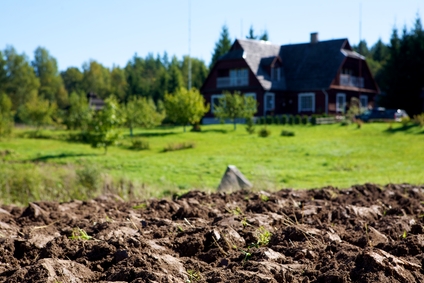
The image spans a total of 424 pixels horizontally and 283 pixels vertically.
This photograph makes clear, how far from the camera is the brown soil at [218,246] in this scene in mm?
3240

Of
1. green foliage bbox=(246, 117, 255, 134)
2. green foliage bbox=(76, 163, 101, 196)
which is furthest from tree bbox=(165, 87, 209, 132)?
→ green foliage bbox=(76, 163, 101, 196)

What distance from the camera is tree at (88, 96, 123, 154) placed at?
84.3 feet

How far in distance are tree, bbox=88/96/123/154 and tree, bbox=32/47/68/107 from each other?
187 feet

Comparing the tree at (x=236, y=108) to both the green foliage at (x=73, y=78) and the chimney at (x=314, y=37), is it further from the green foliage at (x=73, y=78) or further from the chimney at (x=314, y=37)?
the green foliage at (x=73, y=78)

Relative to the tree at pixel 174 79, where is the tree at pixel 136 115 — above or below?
below

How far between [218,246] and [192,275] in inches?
22.3

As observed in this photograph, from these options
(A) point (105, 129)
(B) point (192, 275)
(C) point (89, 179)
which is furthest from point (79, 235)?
(A) point (105, 129)

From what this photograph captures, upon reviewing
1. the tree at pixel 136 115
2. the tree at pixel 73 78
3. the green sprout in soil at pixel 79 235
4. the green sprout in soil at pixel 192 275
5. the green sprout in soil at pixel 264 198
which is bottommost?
the green sprout in soil at pixel 264 198

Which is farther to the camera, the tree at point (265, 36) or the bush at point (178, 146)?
the tree at point (265, 36)

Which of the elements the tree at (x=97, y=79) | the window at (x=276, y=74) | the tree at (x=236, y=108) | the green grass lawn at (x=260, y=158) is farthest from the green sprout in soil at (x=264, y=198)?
the tree at (x=97, y=79)

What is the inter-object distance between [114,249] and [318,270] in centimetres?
143

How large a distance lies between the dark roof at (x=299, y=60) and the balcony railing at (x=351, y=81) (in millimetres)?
1642

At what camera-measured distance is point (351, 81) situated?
141ft

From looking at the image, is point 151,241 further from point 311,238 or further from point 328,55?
point 328,55
